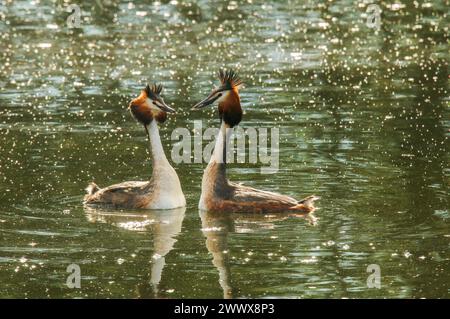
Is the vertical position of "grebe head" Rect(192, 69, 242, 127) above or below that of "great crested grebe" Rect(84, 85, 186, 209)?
above

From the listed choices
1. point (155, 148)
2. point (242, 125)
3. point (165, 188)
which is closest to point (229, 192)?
point (165, 188)

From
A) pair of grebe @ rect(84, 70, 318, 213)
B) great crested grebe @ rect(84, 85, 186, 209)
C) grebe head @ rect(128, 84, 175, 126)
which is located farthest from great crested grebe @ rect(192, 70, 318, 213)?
grebe head @ rect(128, 84, 175, 126)

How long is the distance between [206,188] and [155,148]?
Result: 1012mm

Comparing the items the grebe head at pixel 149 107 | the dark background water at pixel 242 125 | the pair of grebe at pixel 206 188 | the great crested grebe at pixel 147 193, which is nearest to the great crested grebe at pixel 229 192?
the pair of grebe at pixel 206 188

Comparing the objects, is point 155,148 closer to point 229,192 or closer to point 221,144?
point 221,144

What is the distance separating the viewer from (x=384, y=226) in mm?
13633

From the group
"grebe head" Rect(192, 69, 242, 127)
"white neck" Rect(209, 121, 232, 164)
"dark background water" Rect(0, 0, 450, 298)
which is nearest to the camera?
"dark background water" Rect(0, 0, 450, 298)

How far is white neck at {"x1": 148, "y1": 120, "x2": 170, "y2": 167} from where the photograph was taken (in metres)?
15.3

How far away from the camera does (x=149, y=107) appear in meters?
15.6

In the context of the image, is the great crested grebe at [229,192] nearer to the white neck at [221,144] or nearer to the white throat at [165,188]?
the white neck at [221,144]

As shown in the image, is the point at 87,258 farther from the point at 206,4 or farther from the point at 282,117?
the point at 206,4

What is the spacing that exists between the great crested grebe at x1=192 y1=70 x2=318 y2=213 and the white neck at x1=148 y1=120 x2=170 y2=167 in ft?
2.07

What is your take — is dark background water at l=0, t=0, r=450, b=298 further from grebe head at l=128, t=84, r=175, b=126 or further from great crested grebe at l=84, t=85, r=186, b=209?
grebe head at l=128, t=84, r=175, b=126

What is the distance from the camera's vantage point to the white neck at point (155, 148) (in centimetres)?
1532
